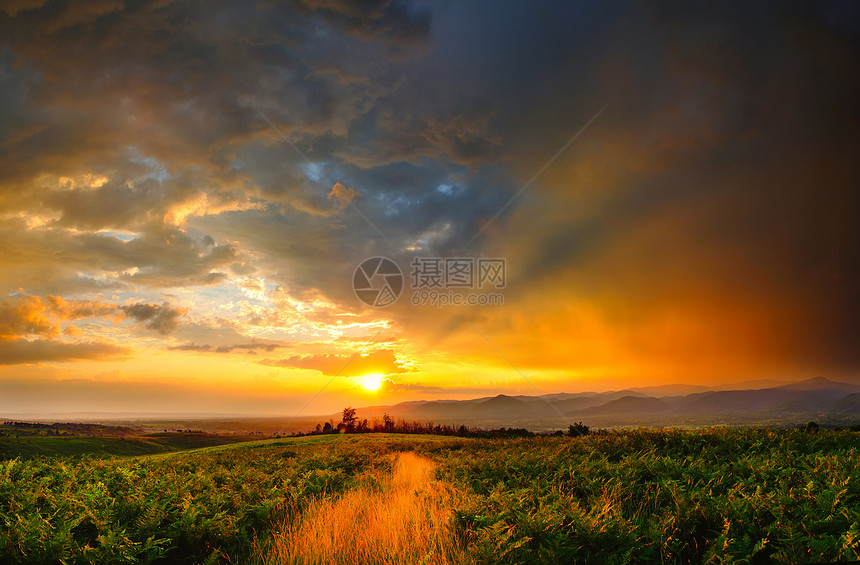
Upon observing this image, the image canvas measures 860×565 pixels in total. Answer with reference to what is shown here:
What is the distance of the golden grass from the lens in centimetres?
612

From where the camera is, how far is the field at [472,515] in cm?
489

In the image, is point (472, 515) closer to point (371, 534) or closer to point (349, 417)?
point (371, 534)

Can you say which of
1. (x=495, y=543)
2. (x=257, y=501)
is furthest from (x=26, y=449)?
(x=495, y=543)

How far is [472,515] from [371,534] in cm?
183

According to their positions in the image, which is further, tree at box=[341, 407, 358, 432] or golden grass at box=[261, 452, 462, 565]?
tree at box=[341, 407, 358, 432]

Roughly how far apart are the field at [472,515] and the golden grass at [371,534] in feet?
0.13

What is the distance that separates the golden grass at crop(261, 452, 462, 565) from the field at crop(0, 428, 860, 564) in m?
0.04

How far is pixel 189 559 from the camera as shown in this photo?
6254 mm

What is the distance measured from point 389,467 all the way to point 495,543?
13229 mm

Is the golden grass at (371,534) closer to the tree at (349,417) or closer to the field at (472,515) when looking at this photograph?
the field at (472,515)

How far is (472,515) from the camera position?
6734 millimetres

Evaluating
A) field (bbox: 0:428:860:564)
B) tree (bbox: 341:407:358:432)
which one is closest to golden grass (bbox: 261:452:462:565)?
field (bbox: 0:428:860:564)

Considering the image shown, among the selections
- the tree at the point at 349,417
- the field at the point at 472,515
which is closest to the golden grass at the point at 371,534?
the field at the point at 472,515

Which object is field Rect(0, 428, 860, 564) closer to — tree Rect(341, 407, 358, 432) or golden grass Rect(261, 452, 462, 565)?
golden grass Rect(261, 452, 462, 565)
